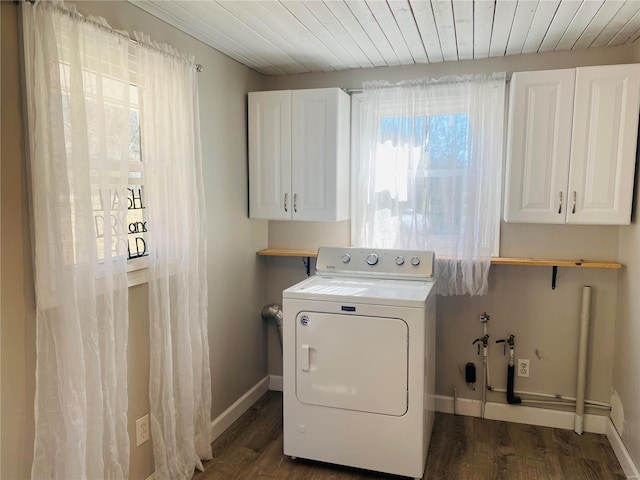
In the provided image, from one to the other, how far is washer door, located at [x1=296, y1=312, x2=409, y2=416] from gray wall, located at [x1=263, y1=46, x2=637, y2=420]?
2.96ft

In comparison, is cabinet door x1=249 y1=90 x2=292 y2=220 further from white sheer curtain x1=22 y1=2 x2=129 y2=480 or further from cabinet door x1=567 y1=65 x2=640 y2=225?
cabinet door x1=567 y1=65 x2=640 y2=225

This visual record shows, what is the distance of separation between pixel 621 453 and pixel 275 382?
7.11ft

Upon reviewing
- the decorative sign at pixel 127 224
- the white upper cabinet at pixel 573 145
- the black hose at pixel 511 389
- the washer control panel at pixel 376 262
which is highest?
the white upper cabinet at pixel 573 145

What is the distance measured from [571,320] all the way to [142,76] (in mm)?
2711

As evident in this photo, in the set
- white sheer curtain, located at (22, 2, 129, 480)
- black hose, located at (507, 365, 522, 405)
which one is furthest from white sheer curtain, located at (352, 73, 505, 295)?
white sheer curtain, located at (22, 2, 129, 480)

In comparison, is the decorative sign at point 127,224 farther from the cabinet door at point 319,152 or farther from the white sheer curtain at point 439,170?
the white sheer curtain at point 439,170

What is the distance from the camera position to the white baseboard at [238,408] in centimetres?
284

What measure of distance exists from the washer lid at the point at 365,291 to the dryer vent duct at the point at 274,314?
609 mm

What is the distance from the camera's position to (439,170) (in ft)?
9.45

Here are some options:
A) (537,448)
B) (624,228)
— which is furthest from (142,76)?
(537,448)

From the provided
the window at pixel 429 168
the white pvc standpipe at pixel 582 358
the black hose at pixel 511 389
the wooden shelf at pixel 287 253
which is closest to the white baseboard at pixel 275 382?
the wooden shelf at pixel 287 253

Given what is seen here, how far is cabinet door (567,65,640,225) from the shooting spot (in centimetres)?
240

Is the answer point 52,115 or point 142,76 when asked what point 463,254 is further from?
point 52,115

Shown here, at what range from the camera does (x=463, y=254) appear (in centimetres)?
285
